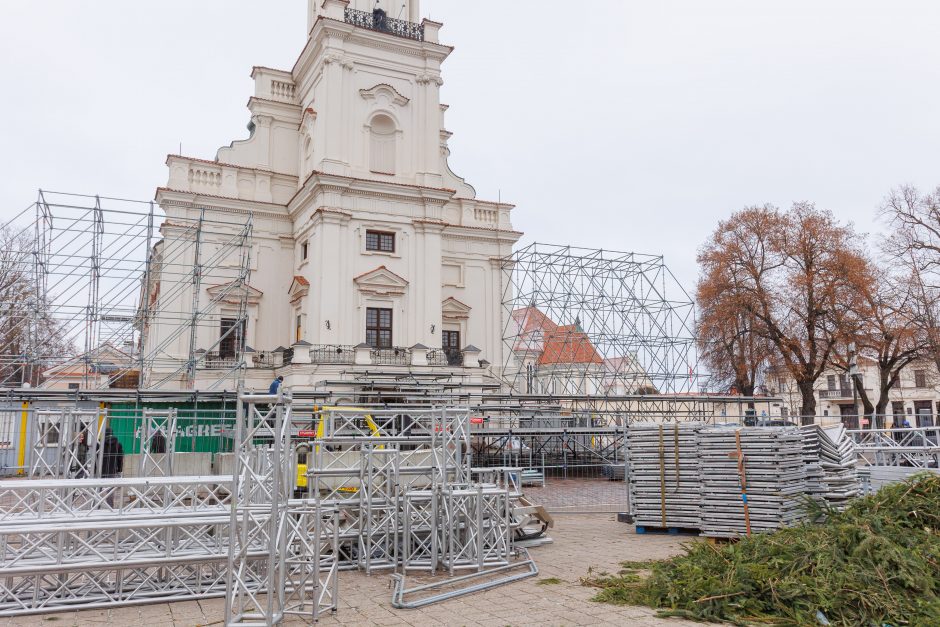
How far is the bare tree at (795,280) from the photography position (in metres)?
29.6

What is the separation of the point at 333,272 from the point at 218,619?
849 inches

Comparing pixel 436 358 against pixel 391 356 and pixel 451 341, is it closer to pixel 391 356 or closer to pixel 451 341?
pixel 391 356

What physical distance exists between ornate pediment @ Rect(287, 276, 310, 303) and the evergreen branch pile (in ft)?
72.7

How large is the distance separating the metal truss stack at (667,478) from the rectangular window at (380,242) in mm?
18577

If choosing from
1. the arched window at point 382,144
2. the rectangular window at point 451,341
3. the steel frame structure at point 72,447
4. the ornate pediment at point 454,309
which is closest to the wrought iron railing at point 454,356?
the rectangular window at point 451,341

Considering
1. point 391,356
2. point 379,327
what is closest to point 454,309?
point 379,327

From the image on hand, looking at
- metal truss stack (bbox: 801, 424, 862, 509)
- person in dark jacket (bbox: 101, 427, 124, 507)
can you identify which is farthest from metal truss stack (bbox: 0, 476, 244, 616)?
metal truss stack (bbox: 801, 424, 862, 509)

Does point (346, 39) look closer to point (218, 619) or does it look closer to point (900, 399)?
point (218, 619)

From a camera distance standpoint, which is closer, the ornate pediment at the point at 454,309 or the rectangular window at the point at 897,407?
the ornate pediment at the point at 454,309

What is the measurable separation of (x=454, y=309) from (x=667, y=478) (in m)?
20.7

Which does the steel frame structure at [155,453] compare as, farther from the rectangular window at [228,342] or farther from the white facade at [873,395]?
the white facade at [873,395]

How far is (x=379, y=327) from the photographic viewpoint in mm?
29828

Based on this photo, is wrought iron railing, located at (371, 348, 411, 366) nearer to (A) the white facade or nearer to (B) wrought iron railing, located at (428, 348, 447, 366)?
(B) wrought iron railing, located at (428, 348, 447, 366)

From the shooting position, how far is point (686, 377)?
32375 millimetres
